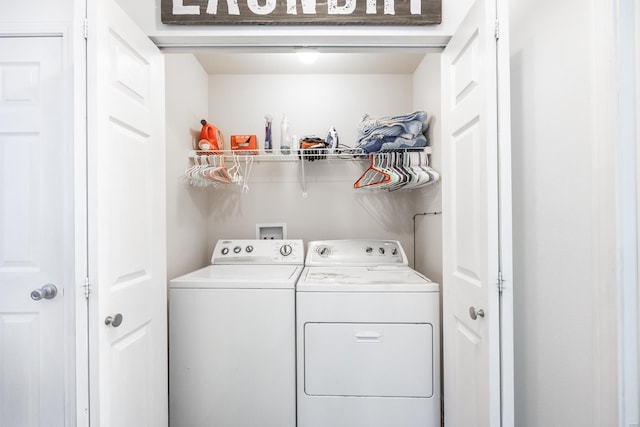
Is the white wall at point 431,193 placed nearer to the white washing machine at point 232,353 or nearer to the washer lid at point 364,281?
the washer lid at point 364,281

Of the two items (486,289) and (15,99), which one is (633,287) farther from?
(15,99)

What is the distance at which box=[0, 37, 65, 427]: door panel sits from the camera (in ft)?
4.49

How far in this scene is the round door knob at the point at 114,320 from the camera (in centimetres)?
106

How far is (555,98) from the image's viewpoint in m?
1.05

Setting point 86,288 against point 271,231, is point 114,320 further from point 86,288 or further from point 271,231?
point 271,231

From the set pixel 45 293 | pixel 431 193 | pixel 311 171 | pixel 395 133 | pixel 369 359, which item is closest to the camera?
pixel 45 293

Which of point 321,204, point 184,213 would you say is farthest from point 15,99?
point 321,204

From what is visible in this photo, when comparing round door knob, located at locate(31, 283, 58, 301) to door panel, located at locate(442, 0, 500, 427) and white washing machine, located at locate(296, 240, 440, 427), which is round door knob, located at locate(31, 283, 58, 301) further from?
door panel, located at locate(442, 0, 500, 427)

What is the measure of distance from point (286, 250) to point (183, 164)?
0.96 metres

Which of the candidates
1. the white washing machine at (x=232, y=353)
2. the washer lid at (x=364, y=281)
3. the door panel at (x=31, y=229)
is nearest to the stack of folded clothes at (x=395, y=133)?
the washer lid at (x=364, y=281)

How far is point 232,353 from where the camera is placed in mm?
1642

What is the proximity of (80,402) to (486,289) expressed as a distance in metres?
1.43

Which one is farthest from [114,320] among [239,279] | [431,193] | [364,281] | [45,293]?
[431,193]

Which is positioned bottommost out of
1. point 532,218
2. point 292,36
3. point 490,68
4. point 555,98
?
point 532,218
